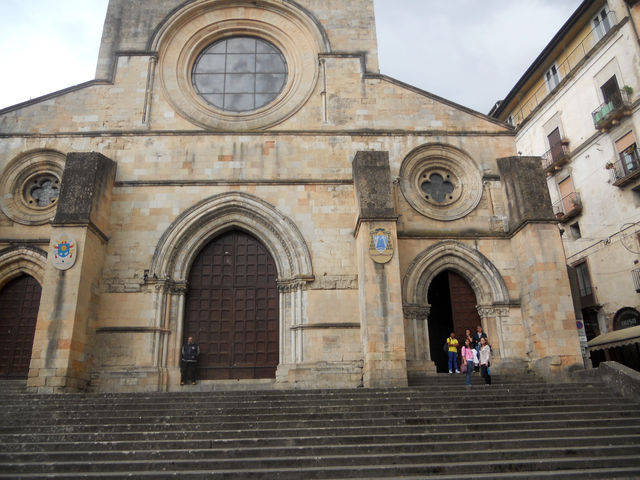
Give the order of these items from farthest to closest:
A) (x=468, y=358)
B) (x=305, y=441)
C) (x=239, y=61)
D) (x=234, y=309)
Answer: (x=239, y=61), (x=234, y=309), (x=468, y=358), (x=305, y=441)

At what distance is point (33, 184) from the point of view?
1533 centimetres

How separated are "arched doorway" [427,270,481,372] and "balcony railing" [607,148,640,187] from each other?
27.6 ft

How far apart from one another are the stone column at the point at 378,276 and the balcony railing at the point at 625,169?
37.2ft

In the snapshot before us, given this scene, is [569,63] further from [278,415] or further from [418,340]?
[278,415]

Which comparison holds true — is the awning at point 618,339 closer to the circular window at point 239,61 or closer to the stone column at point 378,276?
the stone column at point 378,276

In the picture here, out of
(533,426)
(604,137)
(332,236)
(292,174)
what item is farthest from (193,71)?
(604,137)

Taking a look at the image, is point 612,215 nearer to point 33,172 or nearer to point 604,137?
point 604,137

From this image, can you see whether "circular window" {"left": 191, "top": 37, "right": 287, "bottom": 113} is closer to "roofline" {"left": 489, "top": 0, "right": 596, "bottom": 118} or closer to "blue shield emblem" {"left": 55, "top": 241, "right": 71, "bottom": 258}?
"blue shield emblem" {"left": 55, "top": 241, "right": 71, "bottom": 258}

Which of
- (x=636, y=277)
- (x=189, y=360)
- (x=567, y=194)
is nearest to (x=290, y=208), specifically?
(x=189, y=360)

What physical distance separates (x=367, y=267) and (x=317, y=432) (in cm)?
534

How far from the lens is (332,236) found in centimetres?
1467

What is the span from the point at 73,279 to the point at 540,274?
1157 cm

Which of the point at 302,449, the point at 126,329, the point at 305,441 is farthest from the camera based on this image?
the point at 126,329

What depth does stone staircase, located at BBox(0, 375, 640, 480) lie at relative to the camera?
7.36 m
